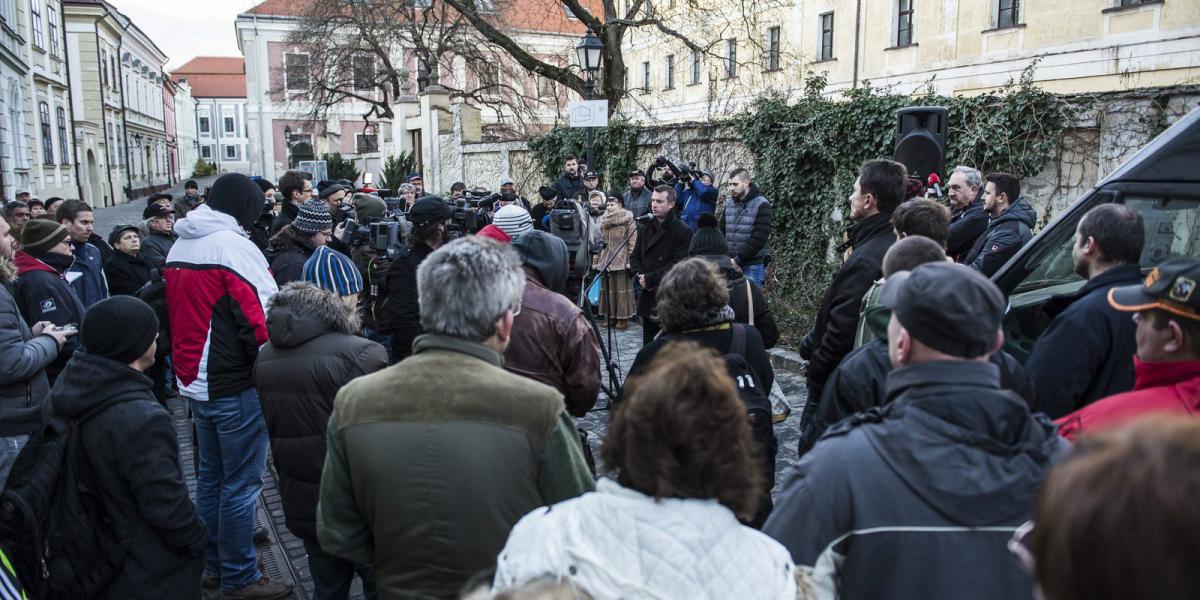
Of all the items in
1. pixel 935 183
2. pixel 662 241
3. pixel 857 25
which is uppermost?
pixel 857 25

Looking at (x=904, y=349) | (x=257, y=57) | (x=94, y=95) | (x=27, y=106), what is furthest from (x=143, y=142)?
(x=904, y=349)

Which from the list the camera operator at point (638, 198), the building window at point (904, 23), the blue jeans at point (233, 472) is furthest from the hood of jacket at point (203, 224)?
the building window at point (904, 23)

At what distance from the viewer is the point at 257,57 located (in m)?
49.3

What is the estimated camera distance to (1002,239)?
5.78 meters

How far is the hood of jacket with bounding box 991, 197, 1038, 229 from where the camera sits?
5.82 m

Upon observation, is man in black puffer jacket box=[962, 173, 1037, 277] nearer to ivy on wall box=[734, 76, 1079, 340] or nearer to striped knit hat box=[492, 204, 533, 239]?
ivy on wall box=[734, 76, 1079, 340]

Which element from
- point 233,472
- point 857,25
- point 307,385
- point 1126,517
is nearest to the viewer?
point 1126,517

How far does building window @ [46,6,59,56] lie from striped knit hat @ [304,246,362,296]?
30.0 meters

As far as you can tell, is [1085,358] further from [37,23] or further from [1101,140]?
[37,23]

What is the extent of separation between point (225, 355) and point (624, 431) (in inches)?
110

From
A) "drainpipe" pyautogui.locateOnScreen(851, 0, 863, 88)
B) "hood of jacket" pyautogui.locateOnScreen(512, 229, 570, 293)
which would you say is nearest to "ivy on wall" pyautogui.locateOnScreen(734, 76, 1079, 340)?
"hood of jacket" pyautogui.locateOnScreen(512, 229, 570, 293)

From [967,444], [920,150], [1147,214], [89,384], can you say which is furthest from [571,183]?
[967,444]

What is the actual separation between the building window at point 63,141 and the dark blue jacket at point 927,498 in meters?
32.8

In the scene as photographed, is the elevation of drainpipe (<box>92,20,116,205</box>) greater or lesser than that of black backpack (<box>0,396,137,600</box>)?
greater
